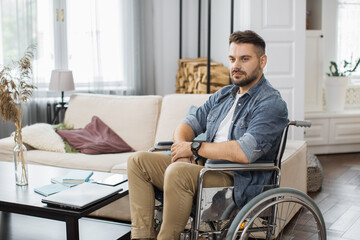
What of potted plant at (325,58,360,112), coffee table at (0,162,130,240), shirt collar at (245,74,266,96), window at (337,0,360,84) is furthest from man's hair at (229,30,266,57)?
window at (337,0,360,84)

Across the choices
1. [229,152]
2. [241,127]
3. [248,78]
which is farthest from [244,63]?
[229,152]

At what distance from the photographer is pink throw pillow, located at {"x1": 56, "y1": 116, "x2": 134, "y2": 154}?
3.48 m

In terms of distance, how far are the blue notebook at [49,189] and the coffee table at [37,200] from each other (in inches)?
1.0

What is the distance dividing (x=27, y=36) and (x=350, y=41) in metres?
3.89

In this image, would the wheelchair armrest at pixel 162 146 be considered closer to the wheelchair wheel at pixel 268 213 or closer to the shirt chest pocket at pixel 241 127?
the shirt chest pocket at pixel 241 127

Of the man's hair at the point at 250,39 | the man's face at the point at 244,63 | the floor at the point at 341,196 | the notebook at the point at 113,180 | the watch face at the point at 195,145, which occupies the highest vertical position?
the man's hair at the point at 250,39

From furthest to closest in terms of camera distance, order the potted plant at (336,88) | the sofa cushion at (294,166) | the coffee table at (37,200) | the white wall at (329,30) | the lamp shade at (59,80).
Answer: the white wall at (329,30)
the potted plant at (336,88)
the lamp shade at (59,80)
the sofa cushion at (294,166)
the coffee table at (37,200)

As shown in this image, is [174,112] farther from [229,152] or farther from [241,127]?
[229,152]

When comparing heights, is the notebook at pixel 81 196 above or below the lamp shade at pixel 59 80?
below

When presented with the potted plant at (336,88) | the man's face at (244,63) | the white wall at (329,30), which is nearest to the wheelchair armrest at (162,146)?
the man's face at (244,63)

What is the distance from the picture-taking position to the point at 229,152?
2.02 metres

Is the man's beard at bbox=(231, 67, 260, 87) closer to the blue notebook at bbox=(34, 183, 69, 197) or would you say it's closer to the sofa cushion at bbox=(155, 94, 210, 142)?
the blue notebook at bbox=(34, 183, 69, 197)

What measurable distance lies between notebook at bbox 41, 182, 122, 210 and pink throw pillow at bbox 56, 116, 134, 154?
1.05 meters

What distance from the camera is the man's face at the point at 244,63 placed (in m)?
2.16
